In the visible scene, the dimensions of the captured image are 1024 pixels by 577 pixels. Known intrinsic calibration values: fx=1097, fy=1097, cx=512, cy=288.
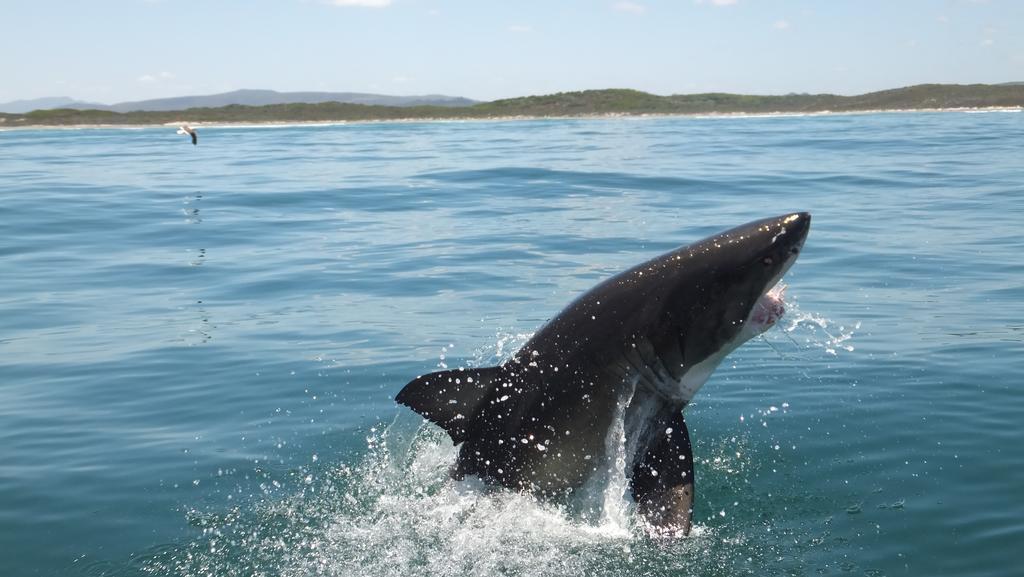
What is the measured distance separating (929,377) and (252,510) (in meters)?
6.47

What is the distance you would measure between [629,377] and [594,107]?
115575 mm

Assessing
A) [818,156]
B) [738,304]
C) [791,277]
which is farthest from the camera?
[818,156]

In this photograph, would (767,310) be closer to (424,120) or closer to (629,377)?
(629,377)

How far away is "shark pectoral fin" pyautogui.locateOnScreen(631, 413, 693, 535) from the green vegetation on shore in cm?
9573

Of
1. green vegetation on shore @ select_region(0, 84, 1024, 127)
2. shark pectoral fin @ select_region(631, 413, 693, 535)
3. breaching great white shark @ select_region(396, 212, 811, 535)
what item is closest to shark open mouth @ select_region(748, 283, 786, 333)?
breaching great white shark @ select_region(396, 212, 811, 535)

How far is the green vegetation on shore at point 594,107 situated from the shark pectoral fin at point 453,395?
9609 centimetres

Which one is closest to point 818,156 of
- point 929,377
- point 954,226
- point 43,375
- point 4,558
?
point 954,226

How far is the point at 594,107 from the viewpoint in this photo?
4734 inches

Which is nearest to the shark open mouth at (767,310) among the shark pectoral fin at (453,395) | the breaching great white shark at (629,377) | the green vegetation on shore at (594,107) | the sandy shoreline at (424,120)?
the breaching great white shark at (629,377)

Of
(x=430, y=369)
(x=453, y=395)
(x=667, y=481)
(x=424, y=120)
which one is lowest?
(x=424, y=120)

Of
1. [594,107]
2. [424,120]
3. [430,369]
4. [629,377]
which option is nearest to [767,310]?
[629,377]

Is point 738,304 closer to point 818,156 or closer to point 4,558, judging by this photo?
point 4,558

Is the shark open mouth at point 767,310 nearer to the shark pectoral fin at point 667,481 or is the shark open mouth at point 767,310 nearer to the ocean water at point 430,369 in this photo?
the shark pectoral fin at point 667,481

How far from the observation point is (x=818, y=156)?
121 ft
